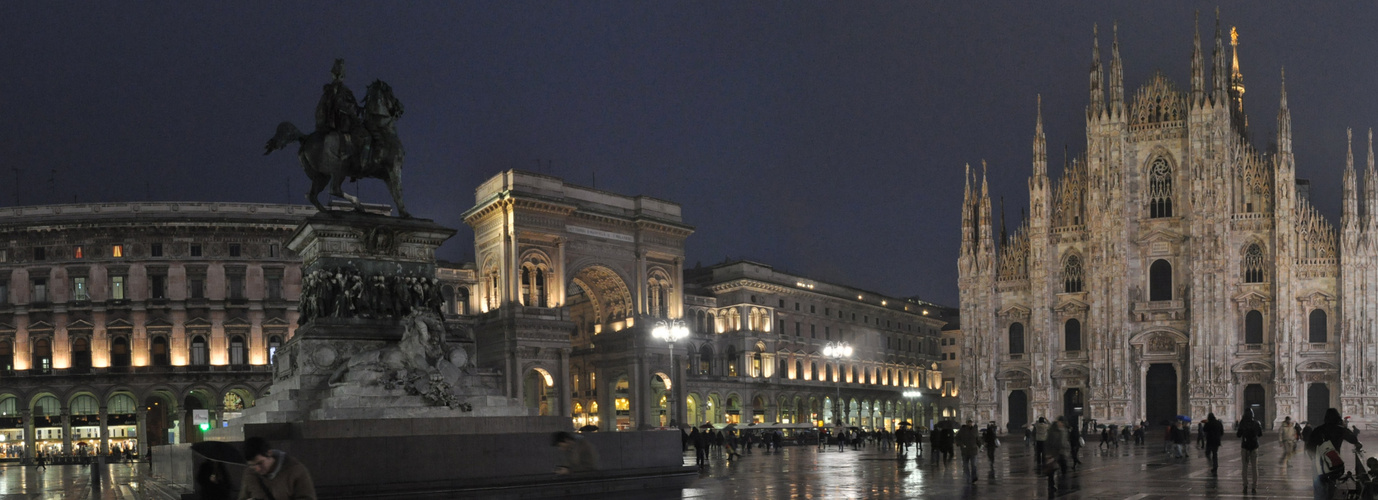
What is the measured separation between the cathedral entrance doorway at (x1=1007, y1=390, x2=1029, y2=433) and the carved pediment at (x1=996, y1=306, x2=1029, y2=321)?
476cm

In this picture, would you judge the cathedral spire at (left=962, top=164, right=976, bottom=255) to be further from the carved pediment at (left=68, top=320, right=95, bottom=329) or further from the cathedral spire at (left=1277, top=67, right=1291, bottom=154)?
the carved pediment at (left=68, top=320, right=95, bottom=329)

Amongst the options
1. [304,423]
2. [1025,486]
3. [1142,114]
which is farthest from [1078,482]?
[1142,114]

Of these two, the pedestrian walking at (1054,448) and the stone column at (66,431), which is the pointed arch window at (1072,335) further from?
the stone column at (66,431)

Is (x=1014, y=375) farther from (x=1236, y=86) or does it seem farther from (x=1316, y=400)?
(x=1236, y=86)

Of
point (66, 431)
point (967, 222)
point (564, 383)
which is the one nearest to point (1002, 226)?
point (967, 222)

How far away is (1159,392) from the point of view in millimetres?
68562

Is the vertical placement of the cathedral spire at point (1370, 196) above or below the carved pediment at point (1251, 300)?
above

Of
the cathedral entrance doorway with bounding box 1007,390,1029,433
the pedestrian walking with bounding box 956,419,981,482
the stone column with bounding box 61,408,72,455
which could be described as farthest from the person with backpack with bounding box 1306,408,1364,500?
the stone column with bounding box 61,408,72,455

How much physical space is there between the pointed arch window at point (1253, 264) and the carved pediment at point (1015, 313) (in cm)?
Result: 1282

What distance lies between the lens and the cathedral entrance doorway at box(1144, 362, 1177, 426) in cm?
6806

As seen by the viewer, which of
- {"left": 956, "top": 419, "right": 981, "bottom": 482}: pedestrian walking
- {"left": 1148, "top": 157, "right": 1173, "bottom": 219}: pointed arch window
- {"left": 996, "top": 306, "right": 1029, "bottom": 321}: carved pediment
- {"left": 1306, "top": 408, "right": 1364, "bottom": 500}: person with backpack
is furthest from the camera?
{"left": 996, "top": 306, "right": 1029, "bottom": 321}: carved pediment

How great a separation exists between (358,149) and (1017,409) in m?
60.3

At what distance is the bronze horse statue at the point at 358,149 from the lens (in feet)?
67.6

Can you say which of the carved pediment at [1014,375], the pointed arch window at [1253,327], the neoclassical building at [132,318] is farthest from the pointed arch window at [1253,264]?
the neoclassical building at [132,318]
